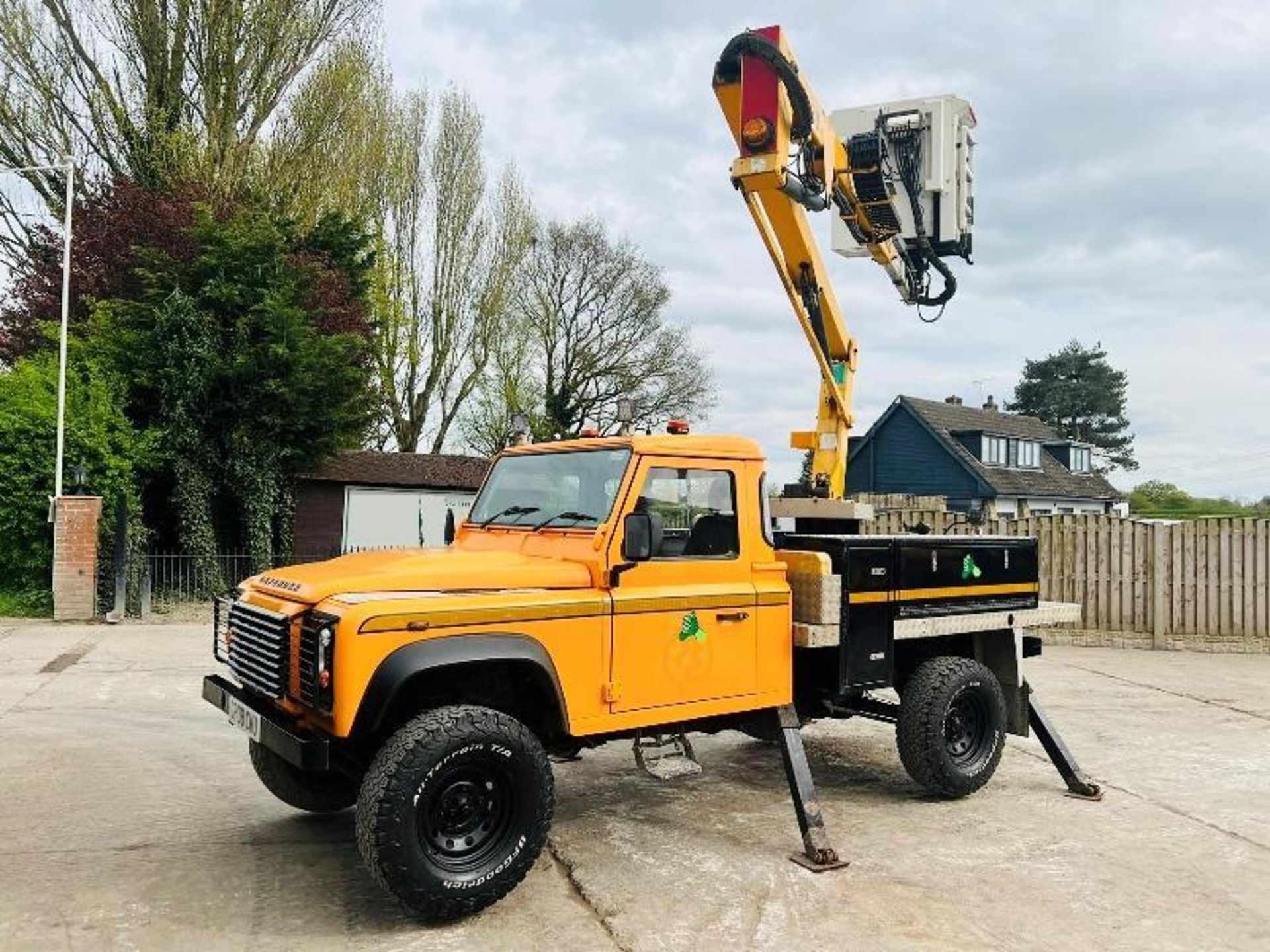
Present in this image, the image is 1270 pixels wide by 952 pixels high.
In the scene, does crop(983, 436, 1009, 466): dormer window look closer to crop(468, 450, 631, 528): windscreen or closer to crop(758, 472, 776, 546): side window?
crop(758, 472, 776, 546): side window

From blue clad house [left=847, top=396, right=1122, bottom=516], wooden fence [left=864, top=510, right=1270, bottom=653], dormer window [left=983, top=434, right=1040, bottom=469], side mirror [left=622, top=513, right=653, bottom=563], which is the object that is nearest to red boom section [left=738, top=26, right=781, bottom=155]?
side mirror [left=622, top=513, right=653, bottom=563]

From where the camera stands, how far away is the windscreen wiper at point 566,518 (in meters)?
5.08

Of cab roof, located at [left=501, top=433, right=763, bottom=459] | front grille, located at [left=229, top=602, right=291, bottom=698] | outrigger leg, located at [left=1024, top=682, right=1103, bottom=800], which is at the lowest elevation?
outrigger leg, located at [left=1024, top=682, right=1103, bottom=800]

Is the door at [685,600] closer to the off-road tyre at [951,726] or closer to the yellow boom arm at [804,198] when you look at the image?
the off-road tyre at [951,726]

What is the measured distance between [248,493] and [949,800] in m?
13.7

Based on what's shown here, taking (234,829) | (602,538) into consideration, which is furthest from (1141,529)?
(234,829)

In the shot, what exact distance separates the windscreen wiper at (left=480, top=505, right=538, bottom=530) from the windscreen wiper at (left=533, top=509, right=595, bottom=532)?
166 mm

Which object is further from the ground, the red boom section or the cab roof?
the red boom section

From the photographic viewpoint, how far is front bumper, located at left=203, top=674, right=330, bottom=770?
4.10m

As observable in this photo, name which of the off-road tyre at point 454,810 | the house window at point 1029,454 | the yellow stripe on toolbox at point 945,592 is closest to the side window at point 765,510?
the yellow stripe on toolbox at point 945,592

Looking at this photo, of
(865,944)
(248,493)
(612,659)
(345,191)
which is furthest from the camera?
(345,191)

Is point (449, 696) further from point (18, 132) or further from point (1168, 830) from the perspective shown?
point (18, 132)

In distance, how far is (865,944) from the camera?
13.4 feet

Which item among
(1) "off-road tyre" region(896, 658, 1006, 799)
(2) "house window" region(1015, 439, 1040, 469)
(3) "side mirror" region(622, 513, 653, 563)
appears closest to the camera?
(3) "side mirror" region(622, 513, 653, 563)
